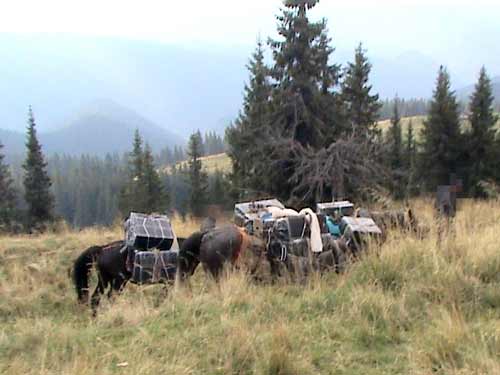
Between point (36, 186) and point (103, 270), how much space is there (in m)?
33.0

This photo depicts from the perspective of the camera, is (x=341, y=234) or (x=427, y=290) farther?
(x=341, y=234)

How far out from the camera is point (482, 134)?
27.2 m

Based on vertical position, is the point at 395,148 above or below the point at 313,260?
above

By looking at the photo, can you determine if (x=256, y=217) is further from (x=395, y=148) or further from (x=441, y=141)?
(x=395, y=148)

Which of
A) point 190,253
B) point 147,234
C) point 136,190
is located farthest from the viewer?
point 136,190

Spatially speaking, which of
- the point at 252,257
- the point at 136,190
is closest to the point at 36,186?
the point at 136,190

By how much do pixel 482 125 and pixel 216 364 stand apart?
91.6 ft

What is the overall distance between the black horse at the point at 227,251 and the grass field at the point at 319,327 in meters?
0.59

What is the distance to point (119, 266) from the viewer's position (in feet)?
21.6

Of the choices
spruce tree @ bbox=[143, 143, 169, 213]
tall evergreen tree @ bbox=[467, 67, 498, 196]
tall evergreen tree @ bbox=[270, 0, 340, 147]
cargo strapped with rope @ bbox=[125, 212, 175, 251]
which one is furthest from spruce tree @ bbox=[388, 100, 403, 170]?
cargo strapped with rope @ bbox=[125, 212, 175, 251]

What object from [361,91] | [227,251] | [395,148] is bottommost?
[227,251]

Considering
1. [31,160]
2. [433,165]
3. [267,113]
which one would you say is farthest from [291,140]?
[31,160]

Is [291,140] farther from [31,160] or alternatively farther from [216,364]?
[31,160]

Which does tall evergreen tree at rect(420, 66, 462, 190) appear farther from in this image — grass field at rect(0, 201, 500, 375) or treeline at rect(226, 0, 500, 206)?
grass field at rect(0, 201, 500, 375)
